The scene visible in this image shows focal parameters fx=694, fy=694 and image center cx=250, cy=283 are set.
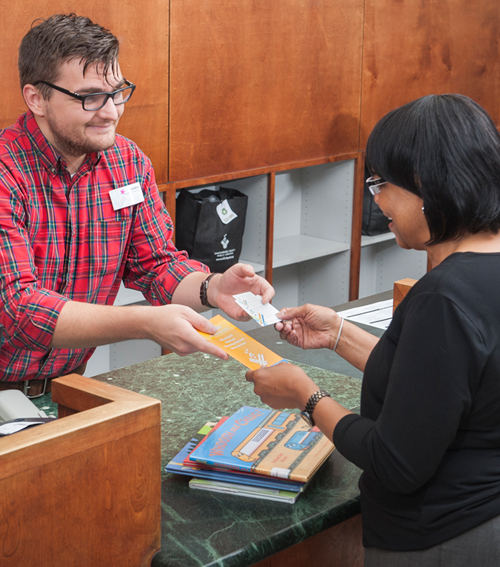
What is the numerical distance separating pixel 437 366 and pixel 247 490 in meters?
0.45

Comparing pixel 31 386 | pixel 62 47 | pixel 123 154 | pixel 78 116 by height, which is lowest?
pixel 31 386

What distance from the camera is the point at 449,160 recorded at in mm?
992

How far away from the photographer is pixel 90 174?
1799mm

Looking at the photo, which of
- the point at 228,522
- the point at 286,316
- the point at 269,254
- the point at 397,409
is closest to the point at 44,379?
the point at 286,316

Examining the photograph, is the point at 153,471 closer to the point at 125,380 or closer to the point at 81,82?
the point at 125,380

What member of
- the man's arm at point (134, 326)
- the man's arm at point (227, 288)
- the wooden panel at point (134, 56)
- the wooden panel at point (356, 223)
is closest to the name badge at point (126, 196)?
the man's arm at point (227, 288)

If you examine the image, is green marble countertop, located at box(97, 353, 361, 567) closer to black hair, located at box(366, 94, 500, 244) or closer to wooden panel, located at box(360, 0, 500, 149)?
black hair, located at box(366, 94, 500, 244)

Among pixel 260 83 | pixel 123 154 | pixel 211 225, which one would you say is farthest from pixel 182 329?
pixel 260 83

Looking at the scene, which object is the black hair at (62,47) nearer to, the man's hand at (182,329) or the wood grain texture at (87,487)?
the man's hand at (182,329)

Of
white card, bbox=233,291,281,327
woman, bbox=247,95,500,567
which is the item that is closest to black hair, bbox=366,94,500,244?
woman, bbox=247,95,500,567

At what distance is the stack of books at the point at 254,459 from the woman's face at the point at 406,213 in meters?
0.44

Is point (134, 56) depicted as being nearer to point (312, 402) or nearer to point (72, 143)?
point (72, 143)

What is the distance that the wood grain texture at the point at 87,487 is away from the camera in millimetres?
881

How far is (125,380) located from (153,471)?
26.9 inches
